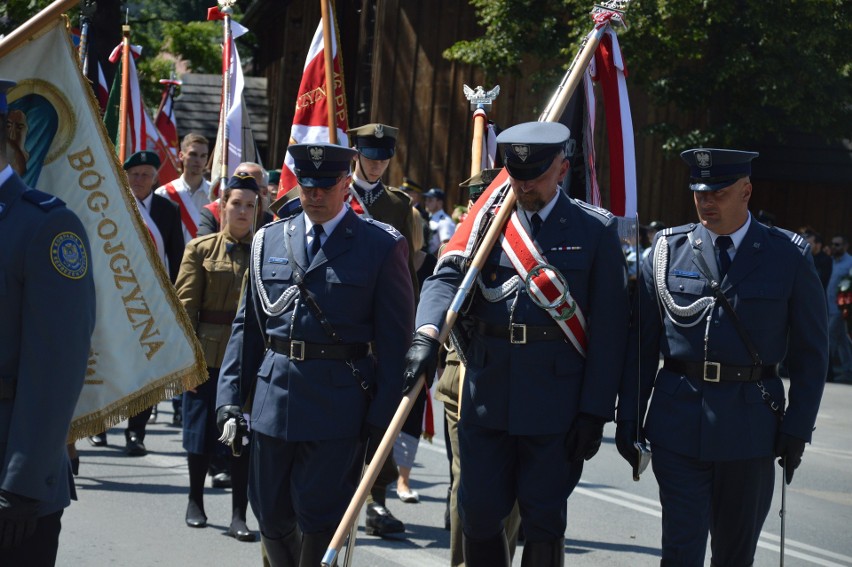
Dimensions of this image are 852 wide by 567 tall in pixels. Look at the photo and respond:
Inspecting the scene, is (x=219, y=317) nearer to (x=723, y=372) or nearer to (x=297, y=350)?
(x=297, y=350)

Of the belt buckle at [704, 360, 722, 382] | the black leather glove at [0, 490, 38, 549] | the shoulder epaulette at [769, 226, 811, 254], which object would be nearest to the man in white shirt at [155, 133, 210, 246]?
the shoulder epaulette at [769, 226, 811, 254]

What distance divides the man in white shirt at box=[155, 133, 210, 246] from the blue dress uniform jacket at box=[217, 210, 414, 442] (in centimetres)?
578

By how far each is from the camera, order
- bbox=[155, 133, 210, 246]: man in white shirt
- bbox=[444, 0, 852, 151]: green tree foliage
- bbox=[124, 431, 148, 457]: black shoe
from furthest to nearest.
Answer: bbox=[444, 0, 852, 151]: green tree foliage < bbox=[155, 133, 210, 246]: man in white shirt < bbox=[124, 431, 148, 457]: black shoe

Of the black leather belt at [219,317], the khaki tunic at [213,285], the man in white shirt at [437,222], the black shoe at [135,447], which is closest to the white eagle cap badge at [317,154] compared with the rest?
the khaki tunic at [213,285]

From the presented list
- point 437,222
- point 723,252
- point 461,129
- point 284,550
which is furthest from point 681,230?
point 461,129

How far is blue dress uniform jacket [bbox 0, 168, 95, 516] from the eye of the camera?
3680mm

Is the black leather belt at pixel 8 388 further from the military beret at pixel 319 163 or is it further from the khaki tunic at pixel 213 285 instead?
the khaki tunic at pixel 213 285

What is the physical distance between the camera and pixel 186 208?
1143 cm

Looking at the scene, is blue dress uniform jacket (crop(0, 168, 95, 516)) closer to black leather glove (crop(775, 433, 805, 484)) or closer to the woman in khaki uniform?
black leather glove (crop(775, 433, 805, 484))

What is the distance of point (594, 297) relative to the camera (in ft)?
16.7

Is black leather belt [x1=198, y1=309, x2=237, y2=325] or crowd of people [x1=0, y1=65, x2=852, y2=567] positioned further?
black leather belt [x1=198, y1=309, x2=237, y2=325]

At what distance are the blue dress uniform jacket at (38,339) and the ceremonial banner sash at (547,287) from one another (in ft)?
6.24

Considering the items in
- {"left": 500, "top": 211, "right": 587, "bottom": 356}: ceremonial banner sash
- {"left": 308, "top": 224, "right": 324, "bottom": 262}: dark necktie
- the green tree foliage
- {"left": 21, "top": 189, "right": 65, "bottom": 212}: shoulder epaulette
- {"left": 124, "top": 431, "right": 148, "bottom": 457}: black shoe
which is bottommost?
{"left": 124, "top": 431, "right": 148, "bottom": 457}: black shoe

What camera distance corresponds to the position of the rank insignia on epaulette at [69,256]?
12.3 feet
